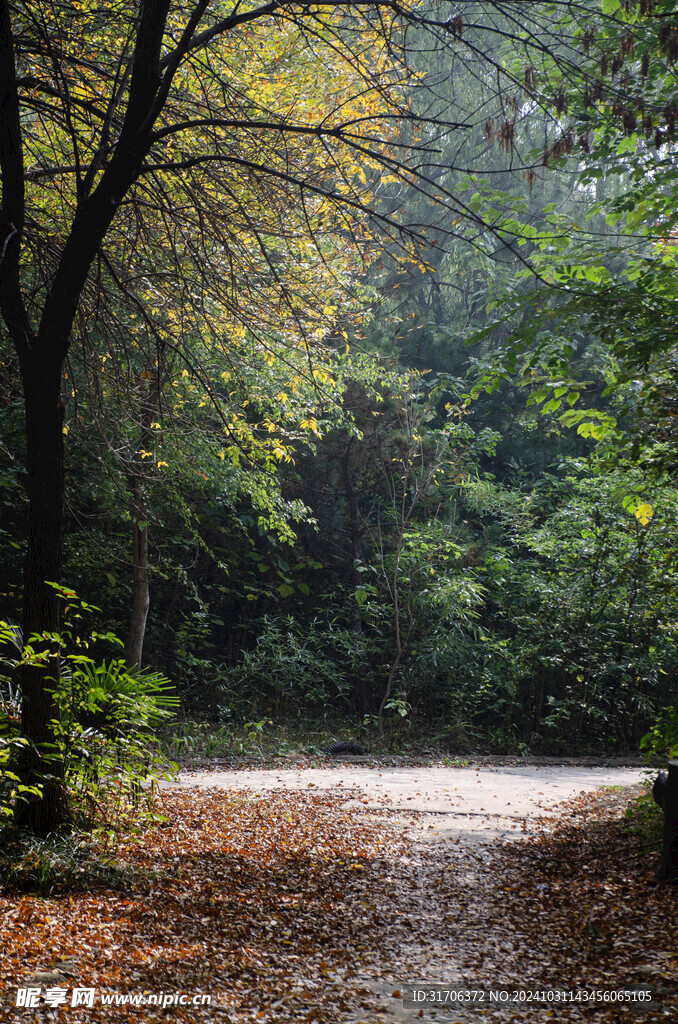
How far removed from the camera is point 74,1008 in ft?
9.14

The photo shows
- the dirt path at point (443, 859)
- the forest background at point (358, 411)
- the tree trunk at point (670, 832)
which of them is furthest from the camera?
the forest background at point (358, 411)

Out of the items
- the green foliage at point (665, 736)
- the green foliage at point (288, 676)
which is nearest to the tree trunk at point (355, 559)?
the green foliage at point (288, 676)

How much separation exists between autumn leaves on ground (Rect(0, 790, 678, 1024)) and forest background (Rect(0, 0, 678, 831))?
1.16 metres

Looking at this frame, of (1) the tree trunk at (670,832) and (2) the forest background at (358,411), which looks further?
(2) the forest background at (358,411)

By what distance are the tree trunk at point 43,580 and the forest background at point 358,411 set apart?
0.58 ft

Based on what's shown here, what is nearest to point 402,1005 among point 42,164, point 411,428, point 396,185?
point 42,164

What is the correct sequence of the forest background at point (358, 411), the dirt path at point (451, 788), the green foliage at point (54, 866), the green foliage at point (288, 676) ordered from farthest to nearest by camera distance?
the green foliage at point (288, 676) → the dirt path at point (451, 788) → the forest background at point (358, 411) → the green foliage at point (54, 866)

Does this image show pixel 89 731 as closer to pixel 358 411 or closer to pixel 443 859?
pixel 443 859

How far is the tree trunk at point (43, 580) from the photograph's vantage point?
4.30 metres

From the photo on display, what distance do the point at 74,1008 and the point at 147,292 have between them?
6210 mm

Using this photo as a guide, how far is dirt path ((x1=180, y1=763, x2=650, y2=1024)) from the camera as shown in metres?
3.37

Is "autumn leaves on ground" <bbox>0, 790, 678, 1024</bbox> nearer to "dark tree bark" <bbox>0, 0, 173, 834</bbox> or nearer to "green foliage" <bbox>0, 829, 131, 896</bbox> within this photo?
"green foliage" <bbox>0, 829, 131, 896</bbox>
